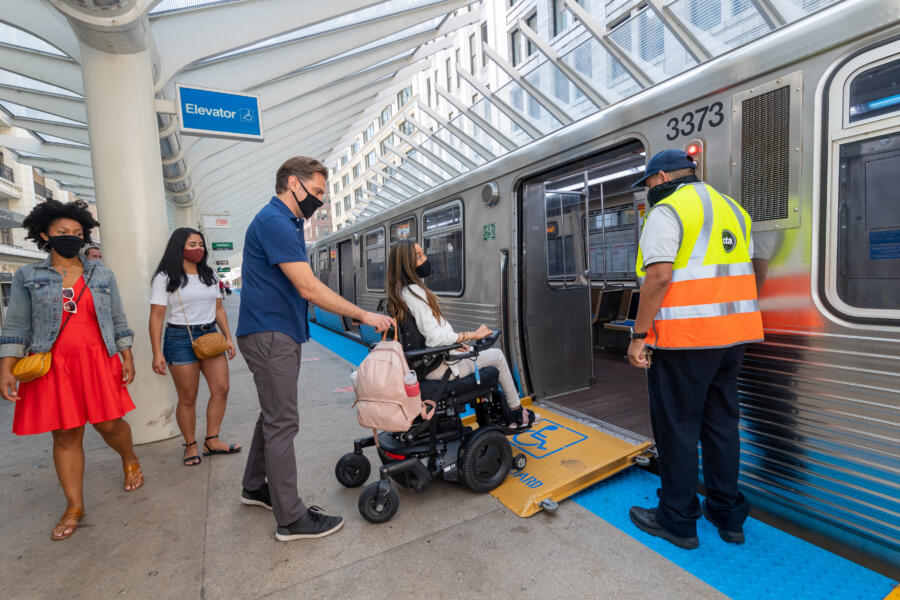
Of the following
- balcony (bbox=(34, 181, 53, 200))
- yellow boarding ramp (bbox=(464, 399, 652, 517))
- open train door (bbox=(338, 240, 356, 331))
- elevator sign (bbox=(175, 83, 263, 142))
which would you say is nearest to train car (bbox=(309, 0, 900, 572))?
yellow boarding ramp (bbox=(464, 399, 652, 517))

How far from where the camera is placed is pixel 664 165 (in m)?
2.16

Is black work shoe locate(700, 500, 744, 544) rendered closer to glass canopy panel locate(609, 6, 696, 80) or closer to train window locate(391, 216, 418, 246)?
glass canopy panel locate(609, 6, 696, 80)

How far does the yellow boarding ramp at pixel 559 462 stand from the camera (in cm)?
251

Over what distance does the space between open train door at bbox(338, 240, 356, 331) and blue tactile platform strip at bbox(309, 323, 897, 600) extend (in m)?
7.89

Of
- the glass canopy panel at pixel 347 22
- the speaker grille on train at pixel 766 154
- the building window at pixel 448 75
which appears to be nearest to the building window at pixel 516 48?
the building window at pixel 448 75

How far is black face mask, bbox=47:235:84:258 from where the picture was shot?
2.42m

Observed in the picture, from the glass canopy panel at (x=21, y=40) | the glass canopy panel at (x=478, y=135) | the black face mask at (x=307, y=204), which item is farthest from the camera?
the glass canopy panel at (x=478, y=135)

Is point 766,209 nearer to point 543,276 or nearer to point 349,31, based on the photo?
point 543,276

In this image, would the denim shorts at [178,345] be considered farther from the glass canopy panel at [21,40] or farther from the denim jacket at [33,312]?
the glass canopy panel at [21,40]

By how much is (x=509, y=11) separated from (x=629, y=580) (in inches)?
618

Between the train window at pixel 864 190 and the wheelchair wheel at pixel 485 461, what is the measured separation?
1.80 meters

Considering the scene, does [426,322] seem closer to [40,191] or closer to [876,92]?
[876,92]

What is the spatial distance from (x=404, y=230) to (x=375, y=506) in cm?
456

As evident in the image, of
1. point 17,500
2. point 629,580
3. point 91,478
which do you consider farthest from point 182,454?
point 629,580
